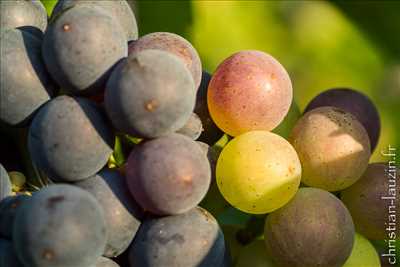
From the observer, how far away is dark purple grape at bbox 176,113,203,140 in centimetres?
119

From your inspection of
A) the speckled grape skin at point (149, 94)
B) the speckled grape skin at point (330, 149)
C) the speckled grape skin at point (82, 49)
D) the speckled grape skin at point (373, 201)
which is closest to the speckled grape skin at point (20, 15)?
the speckled grape skin at point (82, 49)

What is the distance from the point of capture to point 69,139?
107 centimetres

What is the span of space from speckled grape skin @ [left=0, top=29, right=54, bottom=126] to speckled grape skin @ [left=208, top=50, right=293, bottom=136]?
0.30 meters

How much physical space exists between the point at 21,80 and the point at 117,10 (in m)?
0.25

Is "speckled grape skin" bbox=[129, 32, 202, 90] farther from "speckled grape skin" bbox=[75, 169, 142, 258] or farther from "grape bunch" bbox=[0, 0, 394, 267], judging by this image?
"speckled grape skin" bbox=[75, 169, 142, 258]

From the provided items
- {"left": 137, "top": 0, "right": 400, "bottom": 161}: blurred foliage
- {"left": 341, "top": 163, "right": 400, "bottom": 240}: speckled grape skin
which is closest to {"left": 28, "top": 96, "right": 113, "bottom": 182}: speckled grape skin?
{"left": 341, "top": 163, "right": 400, "bottom": 240}: speckled grape skin

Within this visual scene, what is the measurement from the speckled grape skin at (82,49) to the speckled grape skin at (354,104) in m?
0.54

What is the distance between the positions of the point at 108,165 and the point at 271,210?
30cm

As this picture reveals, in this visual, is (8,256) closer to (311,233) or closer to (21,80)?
(21,80)

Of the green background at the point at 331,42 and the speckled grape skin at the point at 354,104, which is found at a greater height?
the speckled grape skin at the point at 354,104

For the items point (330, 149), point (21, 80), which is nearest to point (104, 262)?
point (21, 80)

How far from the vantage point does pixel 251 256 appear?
127 centimetres

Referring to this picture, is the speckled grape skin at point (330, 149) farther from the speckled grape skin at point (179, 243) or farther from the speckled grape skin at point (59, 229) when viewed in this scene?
the speckled grape skin at point (59, 229)

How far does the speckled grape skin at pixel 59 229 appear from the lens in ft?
3.25
